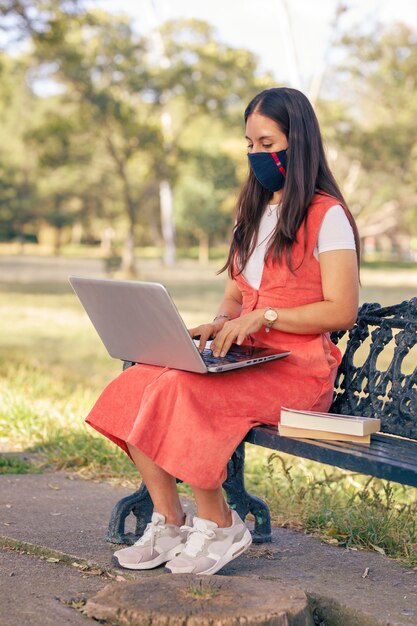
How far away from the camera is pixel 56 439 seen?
531cm

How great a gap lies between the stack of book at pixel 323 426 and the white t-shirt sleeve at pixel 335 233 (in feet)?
1.78

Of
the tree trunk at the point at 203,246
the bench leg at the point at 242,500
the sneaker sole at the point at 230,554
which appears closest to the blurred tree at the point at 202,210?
the tree trunk at the point at 203,246

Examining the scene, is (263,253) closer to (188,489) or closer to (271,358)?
(271,358)

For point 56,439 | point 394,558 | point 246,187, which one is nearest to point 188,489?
point 56,439

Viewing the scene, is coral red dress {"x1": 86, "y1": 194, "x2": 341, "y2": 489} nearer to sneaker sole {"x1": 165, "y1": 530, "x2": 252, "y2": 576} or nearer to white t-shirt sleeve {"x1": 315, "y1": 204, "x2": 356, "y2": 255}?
white t-shirt sleeve {"x1": 315, "y1": 204, "x2": 356, "y2": 255}

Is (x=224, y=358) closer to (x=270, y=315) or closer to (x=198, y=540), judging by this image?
(x=270, y=315)

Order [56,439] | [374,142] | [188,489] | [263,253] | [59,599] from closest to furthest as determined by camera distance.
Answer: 1. [59,599]
2. [263,253]
3. [188,489]
4. [56,439]
5. [374,142]

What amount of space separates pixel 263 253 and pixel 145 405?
73cm

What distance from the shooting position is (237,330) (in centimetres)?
323

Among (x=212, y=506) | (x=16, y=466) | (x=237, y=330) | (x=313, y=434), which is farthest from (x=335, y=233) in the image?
(x=16, y=466)

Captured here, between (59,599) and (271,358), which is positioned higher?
(271,358)

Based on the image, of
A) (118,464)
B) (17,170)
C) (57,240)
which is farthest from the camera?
(57,240)

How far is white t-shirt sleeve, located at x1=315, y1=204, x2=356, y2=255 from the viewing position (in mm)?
3248

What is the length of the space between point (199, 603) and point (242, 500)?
3.05 feet
